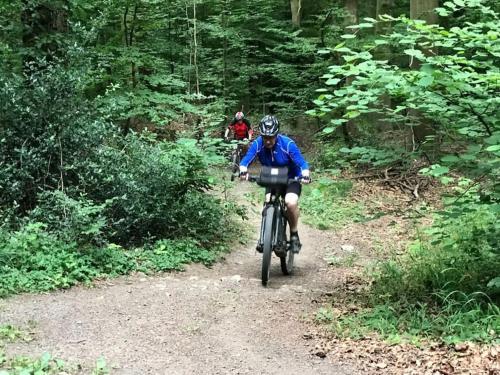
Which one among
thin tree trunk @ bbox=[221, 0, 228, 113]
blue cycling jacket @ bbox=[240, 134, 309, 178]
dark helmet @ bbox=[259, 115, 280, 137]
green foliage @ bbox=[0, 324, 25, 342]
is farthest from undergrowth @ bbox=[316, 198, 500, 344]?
thin tree trunk @ bbox=[221, 0, 228, 113]

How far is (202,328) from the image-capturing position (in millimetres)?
5215

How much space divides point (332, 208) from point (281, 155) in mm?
5203

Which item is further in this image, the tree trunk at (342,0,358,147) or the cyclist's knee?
the tree trunk at (342,0,358,147)

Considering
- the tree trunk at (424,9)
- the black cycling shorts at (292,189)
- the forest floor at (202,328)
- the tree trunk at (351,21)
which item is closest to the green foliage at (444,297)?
the forest floor at (202,328)

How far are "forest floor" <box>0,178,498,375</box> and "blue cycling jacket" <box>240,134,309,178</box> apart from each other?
5.14 feet

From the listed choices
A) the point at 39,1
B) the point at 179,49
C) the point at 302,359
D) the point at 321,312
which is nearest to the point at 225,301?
the point at 321,312

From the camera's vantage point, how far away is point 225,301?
19.8ft

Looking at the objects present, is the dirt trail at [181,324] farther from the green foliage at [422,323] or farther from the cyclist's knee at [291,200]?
the cyclist's knee at [291,200]

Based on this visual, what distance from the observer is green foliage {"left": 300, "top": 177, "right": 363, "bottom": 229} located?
11.1 meters

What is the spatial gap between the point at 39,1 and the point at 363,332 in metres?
6.70

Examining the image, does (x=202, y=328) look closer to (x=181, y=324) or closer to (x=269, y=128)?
(x=181, y=324)

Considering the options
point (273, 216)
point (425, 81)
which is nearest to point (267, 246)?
point (273, 216)

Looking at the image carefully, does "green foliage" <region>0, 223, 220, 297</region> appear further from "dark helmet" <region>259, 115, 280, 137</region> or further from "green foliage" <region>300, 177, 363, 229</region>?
"green foliage" <region>300, 177, 363, 229</region>

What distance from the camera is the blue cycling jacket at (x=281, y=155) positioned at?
700 cm
